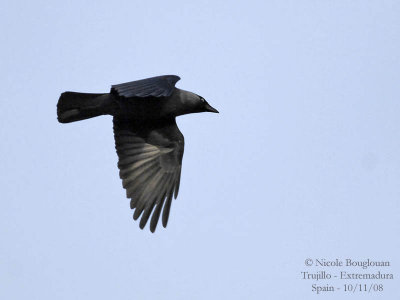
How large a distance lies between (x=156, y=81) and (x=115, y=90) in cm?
56

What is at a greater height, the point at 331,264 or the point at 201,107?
the point at 201,107

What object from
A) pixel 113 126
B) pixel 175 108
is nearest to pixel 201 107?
pixel 175 108

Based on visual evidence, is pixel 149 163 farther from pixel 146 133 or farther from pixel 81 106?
pixel 81 106

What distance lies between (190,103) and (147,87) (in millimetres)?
1297

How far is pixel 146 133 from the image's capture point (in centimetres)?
1186

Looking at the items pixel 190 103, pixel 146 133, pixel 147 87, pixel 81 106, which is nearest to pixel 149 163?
pixel 146 133

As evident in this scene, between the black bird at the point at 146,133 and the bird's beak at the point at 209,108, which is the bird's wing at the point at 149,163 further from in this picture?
the bird's beak at the point at 209,108

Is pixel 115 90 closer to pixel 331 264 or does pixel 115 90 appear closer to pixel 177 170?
pixel 177 170

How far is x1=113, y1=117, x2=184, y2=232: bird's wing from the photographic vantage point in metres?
11.1

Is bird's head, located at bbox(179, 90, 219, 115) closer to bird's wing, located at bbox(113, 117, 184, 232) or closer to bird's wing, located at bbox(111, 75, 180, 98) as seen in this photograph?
bird's wing, located at bbox(113, 117, 184, 232)

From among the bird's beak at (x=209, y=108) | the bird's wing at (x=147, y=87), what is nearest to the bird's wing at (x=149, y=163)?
the bird's beak at (x=209, y=108)

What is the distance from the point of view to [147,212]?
36.1ft

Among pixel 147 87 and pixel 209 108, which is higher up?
pixel 209 108

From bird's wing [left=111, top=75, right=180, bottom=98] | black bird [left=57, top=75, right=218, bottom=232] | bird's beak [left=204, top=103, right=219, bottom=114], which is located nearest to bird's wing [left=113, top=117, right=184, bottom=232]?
black bird [left=57, top=75, right=218, bottom=232]
